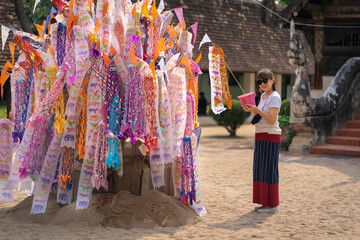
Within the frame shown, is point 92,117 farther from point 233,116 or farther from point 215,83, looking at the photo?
point 233,116

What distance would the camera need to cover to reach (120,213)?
4.90 metres

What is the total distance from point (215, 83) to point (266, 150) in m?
0.93

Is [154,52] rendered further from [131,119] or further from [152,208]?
[152,208]

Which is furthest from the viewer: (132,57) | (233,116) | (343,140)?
(233,116)

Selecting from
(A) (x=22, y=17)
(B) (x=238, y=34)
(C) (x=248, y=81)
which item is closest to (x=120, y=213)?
(A) (x=22, y=17)

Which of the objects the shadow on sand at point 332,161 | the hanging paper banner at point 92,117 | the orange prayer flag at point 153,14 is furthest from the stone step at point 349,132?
the hanging paper banner at point 92,117

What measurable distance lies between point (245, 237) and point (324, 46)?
37.5 ft

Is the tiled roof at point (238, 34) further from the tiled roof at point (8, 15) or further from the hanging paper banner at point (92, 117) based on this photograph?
the hanging paper banner at point (92, 117)

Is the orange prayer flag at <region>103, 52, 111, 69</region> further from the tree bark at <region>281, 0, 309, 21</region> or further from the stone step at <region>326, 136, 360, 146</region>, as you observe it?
the tree bark at <region>281, 0, 309, 21</region>

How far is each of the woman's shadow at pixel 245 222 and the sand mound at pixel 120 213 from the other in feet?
1.11

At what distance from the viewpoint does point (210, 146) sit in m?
13.1

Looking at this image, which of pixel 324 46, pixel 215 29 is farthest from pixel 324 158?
pixel 215 29

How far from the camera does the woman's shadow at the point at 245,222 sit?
5044 millimetres

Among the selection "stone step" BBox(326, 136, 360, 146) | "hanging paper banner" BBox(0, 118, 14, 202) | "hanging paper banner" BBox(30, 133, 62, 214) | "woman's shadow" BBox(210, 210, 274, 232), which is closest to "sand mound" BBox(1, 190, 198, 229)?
"hanging paper banner" BBox(30, 133, 62, 214)
